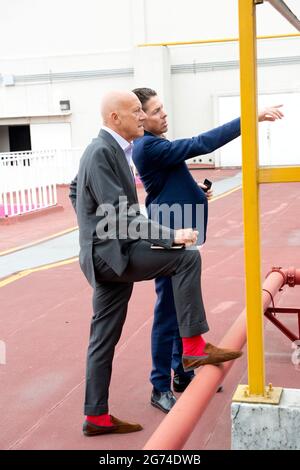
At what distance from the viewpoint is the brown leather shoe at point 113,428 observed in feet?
12.0

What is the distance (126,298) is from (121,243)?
41 cm

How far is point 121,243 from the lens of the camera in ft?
10.9

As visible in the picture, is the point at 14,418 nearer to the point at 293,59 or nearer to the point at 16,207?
the point at 16,207

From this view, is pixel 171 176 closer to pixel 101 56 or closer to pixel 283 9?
pixel 283 9

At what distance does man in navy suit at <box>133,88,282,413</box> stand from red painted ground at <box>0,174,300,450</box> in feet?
1.12

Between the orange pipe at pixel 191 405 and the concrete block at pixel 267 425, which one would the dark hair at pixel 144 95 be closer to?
the orange pipe at pixel 191 405

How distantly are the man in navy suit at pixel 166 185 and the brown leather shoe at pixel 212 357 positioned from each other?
0.56 metres

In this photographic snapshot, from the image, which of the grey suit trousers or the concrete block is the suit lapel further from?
the concrete block

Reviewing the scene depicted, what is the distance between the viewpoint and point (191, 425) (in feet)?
7.79

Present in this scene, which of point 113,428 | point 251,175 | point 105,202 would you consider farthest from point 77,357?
point 251,175

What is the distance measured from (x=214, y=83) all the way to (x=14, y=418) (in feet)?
69.2

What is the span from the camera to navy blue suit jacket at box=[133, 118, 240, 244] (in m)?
3.69

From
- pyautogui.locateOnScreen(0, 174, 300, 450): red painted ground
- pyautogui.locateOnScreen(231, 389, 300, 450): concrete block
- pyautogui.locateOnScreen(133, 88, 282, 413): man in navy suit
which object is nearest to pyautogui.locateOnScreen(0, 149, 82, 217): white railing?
pyautogui.locateOnScreen(0, 174, 300, 450): red painted ground

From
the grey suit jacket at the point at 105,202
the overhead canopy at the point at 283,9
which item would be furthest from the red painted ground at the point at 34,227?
the overhead canopy at the point at 283,9
